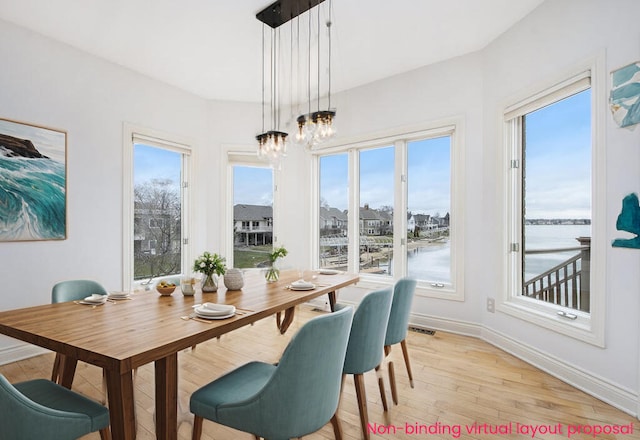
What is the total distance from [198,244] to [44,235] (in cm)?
167

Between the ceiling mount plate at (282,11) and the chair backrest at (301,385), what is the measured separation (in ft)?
7.86

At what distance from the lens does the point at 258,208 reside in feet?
15.8

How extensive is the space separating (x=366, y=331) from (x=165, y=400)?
3.19ft

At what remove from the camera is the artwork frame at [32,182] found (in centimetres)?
277

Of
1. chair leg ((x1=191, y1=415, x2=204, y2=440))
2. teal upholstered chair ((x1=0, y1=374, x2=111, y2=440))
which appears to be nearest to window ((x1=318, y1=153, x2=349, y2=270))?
chair leg ((x1=191, y1=415, x2=204, y2=440))

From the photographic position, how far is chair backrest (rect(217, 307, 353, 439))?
3.88 feet

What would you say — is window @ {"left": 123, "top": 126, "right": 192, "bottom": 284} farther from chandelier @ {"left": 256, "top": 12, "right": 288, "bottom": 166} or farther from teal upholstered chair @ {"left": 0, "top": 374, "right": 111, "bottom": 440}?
teal upholstered chair @ {"left": 0, "top": 374, "right": 111, "bottom": 440}

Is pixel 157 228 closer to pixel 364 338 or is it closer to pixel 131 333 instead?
pixel 131 333

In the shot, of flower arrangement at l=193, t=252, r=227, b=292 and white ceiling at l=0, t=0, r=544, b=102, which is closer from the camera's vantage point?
flower arrangement at l=193, t=252, r=227, b=292

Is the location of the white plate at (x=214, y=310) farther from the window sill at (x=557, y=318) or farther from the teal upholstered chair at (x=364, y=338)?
the window sill at (x=557, y=318)

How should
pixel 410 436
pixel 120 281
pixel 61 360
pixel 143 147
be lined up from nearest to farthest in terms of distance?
pixel 410 436 < pixel 61 360 < pixel 120 281 < pixel 143 147

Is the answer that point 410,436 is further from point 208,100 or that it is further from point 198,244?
point 208,100

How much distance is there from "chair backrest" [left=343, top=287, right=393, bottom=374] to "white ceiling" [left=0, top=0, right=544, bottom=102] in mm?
2262

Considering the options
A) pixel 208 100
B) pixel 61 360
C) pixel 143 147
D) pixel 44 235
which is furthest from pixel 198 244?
pixel 61 360
